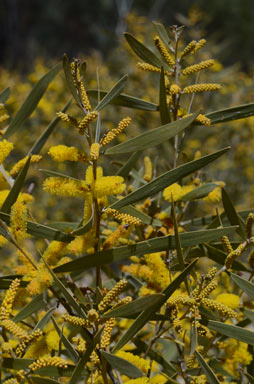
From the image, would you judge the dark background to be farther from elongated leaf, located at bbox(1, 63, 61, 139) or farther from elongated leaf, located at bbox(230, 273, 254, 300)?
elongated leaf, located at bbox(230, 273, 254, 300)

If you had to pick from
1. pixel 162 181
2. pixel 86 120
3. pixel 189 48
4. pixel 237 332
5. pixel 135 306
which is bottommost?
pixel 237 332

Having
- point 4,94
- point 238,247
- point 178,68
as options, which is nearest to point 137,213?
point 238,247

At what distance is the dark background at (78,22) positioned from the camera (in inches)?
383

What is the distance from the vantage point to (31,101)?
0.88 m

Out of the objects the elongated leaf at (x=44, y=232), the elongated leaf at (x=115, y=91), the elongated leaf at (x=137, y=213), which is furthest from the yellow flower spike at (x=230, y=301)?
the elongated leaf at (x=115, y=91)

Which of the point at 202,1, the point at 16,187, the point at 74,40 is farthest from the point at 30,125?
the point at 74,40

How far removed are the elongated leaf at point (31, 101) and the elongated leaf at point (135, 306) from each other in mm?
473

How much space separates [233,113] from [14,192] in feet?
1.39

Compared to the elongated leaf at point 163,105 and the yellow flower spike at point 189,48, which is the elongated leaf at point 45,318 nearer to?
the elongated leaf at point 163,105

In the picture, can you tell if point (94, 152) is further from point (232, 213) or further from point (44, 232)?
point (232, 213)

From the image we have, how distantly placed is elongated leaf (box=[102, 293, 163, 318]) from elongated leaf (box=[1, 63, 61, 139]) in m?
0.47

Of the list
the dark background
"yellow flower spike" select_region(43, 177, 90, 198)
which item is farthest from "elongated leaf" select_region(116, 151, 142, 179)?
the dark background

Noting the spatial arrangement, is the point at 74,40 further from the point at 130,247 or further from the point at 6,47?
the point at 130,247

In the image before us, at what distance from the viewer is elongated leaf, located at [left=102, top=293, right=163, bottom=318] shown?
487 millimetres
